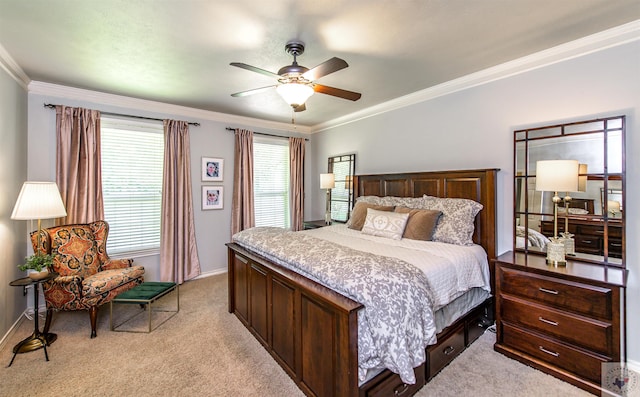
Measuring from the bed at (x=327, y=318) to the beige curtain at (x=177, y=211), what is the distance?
147 centimetres

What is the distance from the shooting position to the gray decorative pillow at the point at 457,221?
2.75 meters

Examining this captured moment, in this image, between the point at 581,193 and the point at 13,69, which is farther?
the point at 13,69

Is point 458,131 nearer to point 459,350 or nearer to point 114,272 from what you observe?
point 459,350

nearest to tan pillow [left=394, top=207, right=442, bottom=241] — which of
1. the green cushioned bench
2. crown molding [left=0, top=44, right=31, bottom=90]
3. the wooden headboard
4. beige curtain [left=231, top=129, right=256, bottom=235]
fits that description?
the wooden headboard

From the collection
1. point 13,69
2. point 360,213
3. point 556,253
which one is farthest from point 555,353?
point 13,69

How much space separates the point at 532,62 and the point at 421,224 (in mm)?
1859

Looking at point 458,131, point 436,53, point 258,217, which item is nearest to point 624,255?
point 458,131

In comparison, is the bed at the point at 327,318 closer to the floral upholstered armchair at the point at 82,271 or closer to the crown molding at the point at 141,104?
the floral upholstered armchair at the point at 82,271

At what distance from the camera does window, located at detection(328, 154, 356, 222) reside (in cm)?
470

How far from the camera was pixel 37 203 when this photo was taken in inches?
98.0

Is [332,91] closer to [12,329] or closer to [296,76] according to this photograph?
[296,76]

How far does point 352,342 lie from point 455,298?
120 cm

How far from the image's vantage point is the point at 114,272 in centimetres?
301

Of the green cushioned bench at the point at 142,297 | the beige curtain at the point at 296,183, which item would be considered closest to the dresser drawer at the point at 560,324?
the green cushioned bench at the point at 142,297
